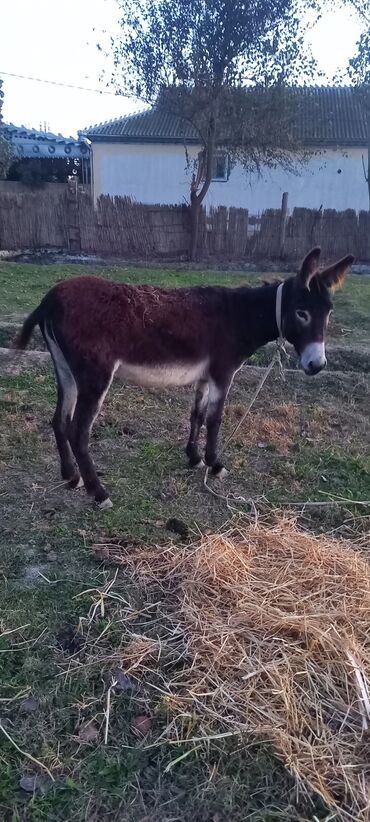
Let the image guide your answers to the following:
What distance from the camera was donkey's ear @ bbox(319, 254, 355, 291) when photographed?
394cm

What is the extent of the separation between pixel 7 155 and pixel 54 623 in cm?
2461

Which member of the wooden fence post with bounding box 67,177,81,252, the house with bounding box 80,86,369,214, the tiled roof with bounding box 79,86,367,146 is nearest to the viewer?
the wooden fence post with bounding box 67,177,81,252

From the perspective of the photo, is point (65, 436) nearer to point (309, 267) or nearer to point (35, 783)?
point (309, 267)

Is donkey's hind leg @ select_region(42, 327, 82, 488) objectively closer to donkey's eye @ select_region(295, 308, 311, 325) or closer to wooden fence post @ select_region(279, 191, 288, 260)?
donkey's eye @ select_region(295, 308, 311, 325)

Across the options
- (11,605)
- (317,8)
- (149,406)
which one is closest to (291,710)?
(11,605)

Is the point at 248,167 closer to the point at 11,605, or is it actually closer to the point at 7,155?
the point at 7,155

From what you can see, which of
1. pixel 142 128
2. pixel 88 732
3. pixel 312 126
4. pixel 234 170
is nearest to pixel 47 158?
pixel 142 128

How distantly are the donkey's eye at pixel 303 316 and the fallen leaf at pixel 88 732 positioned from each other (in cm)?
263

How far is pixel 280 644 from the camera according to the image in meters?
2.66

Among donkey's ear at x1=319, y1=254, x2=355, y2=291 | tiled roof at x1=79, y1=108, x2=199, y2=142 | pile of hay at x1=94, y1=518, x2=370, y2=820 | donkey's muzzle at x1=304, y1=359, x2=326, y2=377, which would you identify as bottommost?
pile of hay at x1=94, y1=518, x2=370, y2=820

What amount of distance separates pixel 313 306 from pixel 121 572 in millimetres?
2005


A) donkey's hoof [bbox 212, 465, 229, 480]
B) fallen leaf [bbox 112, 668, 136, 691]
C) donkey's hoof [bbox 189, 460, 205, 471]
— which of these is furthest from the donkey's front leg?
fallen leaf [bbox 112, 668, 136, 691]

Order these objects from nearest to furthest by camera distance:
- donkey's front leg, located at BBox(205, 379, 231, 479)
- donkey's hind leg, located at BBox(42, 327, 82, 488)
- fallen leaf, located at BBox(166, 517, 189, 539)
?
1. fallen leaf, located at BBox(166, 517, 189, 539)
2. donkey's hind leg, located at BBox(42, 327, 82, 488)
3. donkey's front leg, located at BBox(205, 379, 231, 479)

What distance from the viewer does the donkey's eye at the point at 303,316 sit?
4.00m
